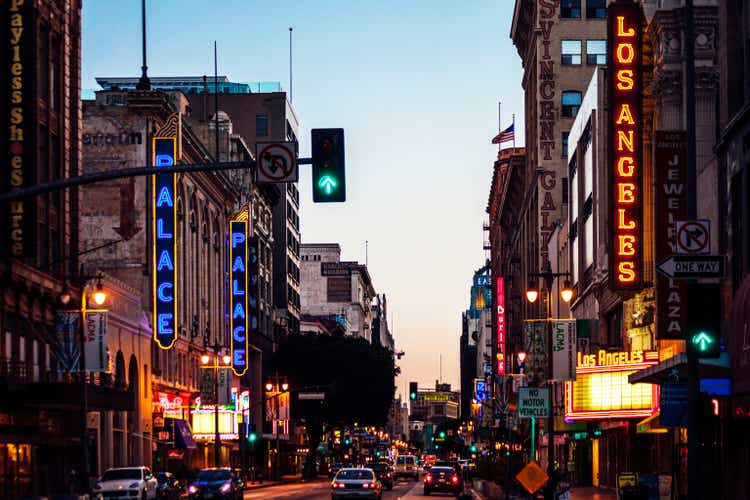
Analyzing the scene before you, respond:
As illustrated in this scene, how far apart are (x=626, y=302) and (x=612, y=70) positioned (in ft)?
40.9

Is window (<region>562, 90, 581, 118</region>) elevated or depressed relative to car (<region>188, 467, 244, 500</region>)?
elevated

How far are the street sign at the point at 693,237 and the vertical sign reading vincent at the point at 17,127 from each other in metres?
33.2

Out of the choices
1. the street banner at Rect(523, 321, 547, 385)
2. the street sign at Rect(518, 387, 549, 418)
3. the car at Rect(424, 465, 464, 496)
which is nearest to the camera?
the street sign at Rect(518, 387, 549, 418)

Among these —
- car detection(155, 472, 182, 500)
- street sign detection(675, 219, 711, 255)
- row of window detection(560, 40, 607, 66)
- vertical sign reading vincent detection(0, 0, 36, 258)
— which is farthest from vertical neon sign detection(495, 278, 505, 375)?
street sign detection(675, 219, 711, 255)

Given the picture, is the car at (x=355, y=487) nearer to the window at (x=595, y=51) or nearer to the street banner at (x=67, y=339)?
the street banner at (x=67, y=339)

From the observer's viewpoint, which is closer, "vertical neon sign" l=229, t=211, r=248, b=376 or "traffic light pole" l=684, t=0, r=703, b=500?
"traffic light pole" l=684, t=0, r=703, b=500

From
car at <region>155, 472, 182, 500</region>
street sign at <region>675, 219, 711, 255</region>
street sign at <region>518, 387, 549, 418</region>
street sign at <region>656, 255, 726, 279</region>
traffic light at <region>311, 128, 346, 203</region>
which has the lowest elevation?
car at <region>155, 472, 182, 500</region>

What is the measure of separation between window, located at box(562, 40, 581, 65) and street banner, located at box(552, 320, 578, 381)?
143 feet

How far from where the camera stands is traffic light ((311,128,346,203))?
2262 centimetres

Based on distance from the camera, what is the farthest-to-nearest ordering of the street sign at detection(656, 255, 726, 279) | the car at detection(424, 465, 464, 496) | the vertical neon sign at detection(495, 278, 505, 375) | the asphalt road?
the vertical neon sign at detection(495, 278, 505, 375), the car at detection(424, 465, 464, 496), the asphalt road, the street sign at detection(656, 255, 726, 279)

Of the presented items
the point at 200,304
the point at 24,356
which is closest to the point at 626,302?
the point at 24,356

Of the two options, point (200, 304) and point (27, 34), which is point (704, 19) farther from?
point (200, 304)

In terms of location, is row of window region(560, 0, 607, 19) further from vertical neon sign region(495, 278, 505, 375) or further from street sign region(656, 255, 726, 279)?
street sign region(656, 255, 726, 279)

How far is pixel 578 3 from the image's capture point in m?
104
